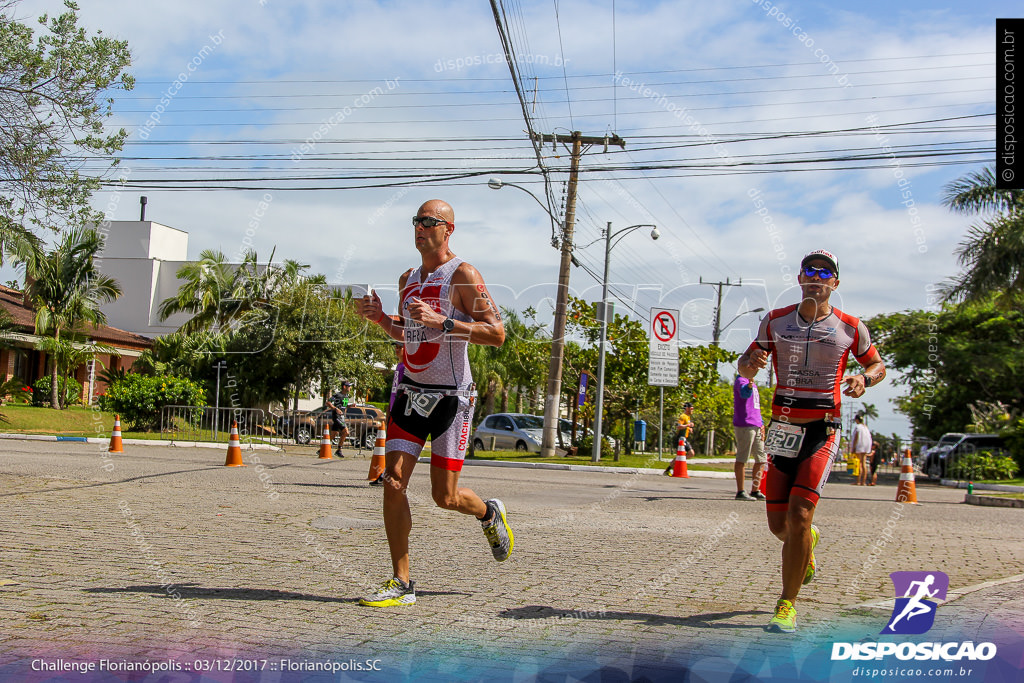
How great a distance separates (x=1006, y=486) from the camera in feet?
64.1

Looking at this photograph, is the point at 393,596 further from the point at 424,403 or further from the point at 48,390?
the point at 48,390

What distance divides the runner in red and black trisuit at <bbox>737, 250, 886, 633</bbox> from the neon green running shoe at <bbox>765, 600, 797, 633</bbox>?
0.04 feet

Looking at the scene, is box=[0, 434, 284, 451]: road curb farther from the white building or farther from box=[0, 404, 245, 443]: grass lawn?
the white building

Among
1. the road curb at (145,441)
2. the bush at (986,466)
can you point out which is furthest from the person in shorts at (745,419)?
the bush at (986,466)

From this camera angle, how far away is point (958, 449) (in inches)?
1008

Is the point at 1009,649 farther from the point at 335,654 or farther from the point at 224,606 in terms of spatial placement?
the point at 224,606

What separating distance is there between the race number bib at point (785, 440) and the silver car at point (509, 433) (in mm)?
23173

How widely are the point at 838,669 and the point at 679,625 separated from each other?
0.90 meters

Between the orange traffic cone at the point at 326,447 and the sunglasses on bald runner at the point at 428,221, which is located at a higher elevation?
the sunglasses on bald runner at the point at 428,221

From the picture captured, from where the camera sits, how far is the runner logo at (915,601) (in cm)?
471

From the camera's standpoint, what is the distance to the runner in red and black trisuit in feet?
16.1

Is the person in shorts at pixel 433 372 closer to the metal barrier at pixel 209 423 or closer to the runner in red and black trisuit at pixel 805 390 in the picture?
the runner in red and black trisuit at pixel 805 390

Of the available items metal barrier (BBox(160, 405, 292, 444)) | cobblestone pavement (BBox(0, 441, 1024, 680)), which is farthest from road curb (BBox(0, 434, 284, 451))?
cobblestone pavement (BBox(0, 441, 1024, 680))

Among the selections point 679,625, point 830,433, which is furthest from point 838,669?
point 830,433
